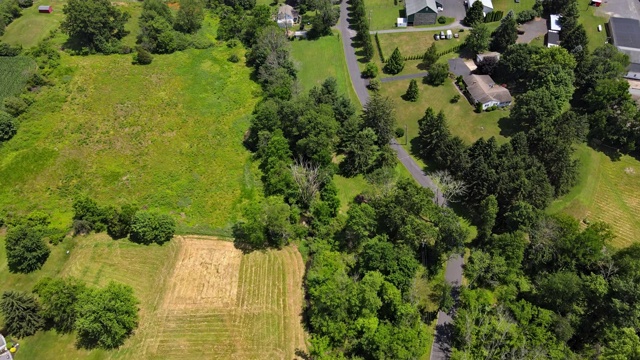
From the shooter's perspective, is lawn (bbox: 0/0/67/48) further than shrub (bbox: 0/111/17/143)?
Yes

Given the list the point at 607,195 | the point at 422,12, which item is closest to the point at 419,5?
the point at 422,12

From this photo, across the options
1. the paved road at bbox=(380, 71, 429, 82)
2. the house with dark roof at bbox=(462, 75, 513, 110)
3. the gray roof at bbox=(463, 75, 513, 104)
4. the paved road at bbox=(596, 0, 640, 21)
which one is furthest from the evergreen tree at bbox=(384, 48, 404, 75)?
the paved road at bbox=(596, 0, 640, 21)

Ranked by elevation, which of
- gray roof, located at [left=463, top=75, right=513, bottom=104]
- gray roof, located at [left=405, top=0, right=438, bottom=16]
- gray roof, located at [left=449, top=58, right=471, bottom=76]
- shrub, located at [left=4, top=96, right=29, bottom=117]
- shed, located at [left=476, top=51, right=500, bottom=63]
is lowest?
gray roof, located at [left=463, top=75, right=513, bottom=104]

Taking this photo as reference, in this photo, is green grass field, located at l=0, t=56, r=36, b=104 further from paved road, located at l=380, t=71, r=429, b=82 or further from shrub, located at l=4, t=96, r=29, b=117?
paved road, located at l=380, t=71, r=429, b=82

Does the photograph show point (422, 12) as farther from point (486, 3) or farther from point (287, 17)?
point (287, 17)

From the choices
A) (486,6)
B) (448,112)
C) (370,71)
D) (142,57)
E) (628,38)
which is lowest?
(448,112)

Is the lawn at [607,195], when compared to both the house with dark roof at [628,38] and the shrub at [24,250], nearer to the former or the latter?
the house with dark roof at [628,38]

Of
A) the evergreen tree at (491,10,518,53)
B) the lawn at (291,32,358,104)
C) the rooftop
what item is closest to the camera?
the lawn at (291,32,358,104)
